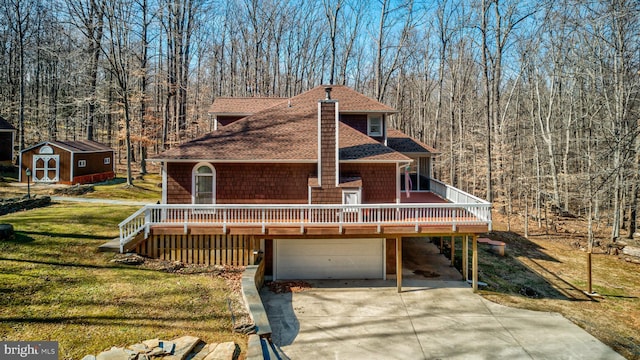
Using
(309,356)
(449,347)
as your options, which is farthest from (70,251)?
(449,347)

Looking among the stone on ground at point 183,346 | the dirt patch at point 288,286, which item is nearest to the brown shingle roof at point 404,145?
the dirt patch at point 288,286

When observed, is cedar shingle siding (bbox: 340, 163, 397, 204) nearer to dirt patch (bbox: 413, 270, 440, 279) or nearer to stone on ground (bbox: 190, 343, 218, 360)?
dirt patch (bbox: 413, 270, 440, 279)

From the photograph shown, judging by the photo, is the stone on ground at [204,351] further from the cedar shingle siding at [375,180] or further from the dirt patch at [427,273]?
the dirt patch at [427,273]

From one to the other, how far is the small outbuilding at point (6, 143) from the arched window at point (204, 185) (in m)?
23.5

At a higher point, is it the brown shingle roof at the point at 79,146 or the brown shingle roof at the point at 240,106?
the brown shingle roof at the point at 240,106

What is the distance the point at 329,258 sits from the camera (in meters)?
13.9

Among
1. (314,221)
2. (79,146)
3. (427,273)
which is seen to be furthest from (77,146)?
(427,273)

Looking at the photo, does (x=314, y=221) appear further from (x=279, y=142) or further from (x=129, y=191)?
(x=129, y=191)

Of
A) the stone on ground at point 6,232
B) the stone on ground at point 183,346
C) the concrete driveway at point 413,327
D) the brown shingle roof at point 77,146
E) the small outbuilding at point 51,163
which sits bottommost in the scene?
the concrete driveway at point 413,327

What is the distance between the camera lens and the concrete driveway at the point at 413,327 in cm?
900

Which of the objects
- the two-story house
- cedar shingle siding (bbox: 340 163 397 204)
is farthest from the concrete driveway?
cedar shingle siding (bbox: 340 163 397 204)

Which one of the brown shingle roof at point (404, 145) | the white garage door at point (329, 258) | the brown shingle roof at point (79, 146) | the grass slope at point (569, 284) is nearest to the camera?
the grass slope at point (569, 284)

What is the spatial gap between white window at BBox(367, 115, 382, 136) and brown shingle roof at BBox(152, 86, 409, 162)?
A: 74cm

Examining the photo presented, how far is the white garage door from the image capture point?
13.8 meters
